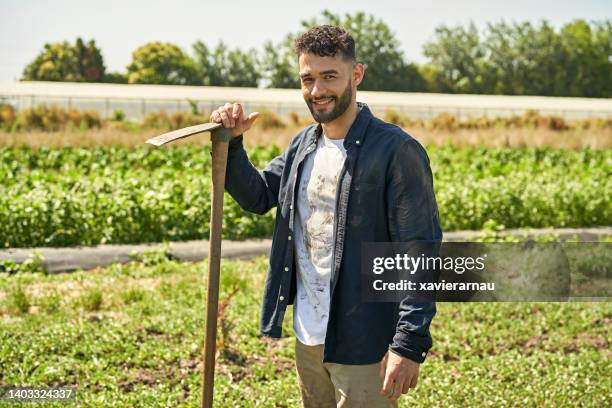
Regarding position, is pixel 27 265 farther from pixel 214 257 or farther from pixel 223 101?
pixel 223 101

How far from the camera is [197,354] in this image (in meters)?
5.17

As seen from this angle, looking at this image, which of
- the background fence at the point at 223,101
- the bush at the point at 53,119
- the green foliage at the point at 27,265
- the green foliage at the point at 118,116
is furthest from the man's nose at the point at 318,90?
the green foliage at the point at 118,116

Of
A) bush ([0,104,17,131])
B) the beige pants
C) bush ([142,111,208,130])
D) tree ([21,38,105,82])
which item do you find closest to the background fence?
bush ([142,111,208,130])

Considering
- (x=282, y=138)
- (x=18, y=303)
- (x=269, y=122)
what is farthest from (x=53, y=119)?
(x=18, y=303)

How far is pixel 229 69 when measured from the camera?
4931cm

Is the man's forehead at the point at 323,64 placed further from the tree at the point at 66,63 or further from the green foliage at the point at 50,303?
the tree at the point at 66,63

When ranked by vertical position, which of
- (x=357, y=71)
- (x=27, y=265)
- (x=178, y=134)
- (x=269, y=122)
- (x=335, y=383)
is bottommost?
(x=27, y=265)

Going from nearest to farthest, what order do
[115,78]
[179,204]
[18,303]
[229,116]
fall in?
[229,116] → [18,303] → [179,204] → [115,78]

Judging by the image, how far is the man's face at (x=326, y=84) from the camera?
2707 millimetres

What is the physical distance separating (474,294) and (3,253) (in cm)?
463

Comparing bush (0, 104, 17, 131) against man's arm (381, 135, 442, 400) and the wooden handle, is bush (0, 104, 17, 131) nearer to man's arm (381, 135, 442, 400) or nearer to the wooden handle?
the wooden handle

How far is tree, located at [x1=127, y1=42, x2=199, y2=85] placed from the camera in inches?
1854

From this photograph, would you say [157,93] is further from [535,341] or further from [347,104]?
[347,104]

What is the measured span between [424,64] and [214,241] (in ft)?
183
